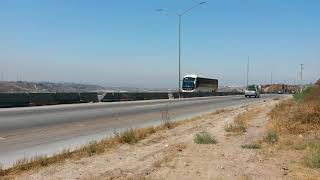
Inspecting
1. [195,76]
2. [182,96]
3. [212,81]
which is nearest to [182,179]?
[182,96]

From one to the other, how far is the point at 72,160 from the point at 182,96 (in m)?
56.8

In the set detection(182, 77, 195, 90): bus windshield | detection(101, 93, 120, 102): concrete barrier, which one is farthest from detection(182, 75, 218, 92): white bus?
detection(101, 93, 120, 102): concrete barrier

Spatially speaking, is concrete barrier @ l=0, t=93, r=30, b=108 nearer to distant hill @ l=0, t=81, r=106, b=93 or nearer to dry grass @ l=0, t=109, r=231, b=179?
distant hill @ l=0, t=81, r=106, b=93

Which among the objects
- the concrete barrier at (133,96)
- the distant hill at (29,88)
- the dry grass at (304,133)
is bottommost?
the concrete barrier at (133,96)

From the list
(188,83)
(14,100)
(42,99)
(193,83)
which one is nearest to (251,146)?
(14,100)

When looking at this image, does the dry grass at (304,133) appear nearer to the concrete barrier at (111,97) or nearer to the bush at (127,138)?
the bush at (127,138)

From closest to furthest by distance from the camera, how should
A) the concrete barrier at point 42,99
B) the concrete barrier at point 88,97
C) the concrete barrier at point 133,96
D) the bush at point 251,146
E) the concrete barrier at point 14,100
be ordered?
1. the bush at point 251,146
2. the concrete barrier at point 14,100
3. the concrete barrier at point 42,99
4. the concrete barrier at point 88,97
5. the concrete barrier at point 133,96

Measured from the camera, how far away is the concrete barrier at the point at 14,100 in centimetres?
3229

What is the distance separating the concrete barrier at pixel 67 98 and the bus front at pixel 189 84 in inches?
1720

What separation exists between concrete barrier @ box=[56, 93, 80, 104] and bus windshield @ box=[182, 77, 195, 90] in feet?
144

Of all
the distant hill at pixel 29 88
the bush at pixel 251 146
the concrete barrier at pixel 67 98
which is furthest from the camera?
the distant hill at pixel 29 88

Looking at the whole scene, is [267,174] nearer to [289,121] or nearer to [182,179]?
[182,179]

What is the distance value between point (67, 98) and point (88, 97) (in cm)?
350

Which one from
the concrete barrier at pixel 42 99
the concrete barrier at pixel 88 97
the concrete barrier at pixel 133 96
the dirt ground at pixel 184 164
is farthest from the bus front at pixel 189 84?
the dirt ground at pixel 184 164
